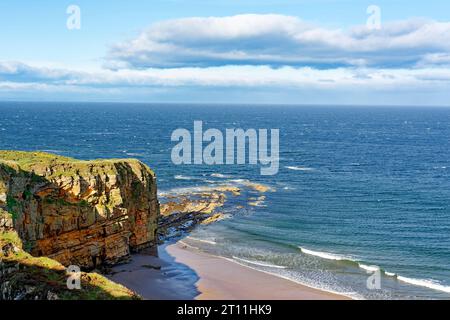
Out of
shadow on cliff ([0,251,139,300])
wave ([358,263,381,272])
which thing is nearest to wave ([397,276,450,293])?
wave ([358,263,381,272])

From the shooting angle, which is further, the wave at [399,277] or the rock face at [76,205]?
the wave at [399,277]

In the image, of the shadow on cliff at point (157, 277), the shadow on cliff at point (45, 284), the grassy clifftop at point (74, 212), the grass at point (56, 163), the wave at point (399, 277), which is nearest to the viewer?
the shadow on cliff at point (45, 284)

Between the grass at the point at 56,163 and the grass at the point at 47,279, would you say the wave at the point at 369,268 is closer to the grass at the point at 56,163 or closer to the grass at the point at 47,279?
the grass at the point at 56,163

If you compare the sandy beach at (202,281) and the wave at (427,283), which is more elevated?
the sandy beach at (202,281)

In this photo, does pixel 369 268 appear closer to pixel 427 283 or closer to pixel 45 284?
pixel 427 283

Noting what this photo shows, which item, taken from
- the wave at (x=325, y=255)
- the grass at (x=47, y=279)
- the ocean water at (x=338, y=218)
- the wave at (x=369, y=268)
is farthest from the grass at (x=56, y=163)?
the wave at (x=369, y=268)

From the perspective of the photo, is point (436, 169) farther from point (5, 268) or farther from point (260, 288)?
→ point (5, 268)

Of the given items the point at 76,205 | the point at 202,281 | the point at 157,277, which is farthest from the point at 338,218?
the point at 76,205
